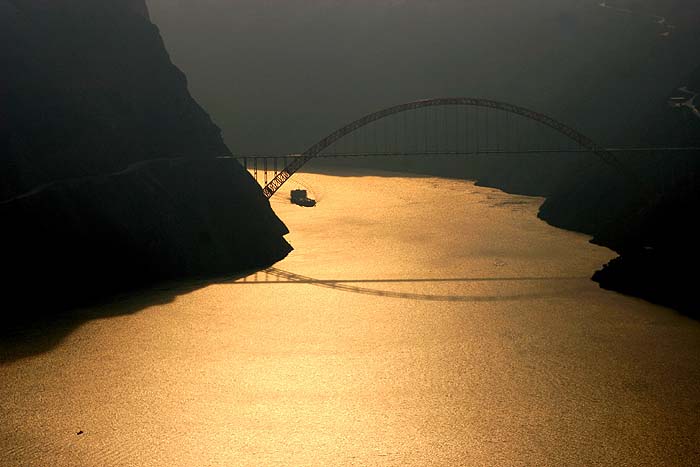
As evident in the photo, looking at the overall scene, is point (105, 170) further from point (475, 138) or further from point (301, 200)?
point (475, 138)

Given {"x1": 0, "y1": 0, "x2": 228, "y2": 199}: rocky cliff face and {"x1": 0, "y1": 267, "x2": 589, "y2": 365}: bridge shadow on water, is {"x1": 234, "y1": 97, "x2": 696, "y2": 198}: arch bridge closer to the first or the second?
{"x1": 0, "y1": 0, "x2": 228, "y2": 199}: rocky cliff face

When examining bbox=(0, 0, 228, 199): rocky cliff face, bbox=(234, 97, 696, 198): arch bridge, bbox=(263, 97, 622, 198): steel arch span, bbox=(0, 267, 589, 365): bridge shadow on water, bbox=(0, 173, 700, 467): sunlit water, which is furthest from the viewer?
bbox=(234, 97, 696, 198): arch bridge

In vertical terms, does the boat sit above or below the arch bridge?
below

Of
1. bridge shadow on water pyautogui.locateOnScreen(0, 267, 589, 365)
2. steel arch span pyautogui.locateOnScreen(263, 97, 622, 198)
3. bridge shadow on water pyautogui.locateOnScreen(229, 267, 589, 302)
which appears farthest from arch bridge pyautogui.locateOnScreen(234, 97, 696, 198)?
A: bridge shadow on water pyautogui.locateOnScreen(0, 267, 589, 365)

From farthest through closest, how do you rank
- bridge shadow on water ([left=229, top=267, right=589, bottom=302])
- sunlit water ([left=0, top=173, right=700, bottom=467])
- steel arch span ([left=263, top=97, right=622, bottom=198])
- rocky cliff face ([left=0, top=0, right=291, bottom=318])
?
steel arch span ([left=263, top=97, right=622, bottom=198]), bridge shadow on water ([left=229, top=267, right=589, bottom=302]), rocky cliff face ([left=0, top=0, right=291, bottom=318]), sunlit water ([left=0, top=173, right=700, bottom=467])

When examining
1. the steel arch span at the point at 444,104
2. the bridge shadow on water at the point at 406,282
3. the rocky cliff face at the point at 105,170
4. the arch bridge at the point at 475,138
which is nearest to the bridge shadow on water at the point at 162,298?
the bridge shadow on water at the point at 406,282

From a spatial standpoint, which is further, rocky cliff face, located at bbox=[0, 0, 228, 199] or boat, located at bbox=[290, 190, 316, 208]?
boat, located at bbox=[290, 190, 316, 208]

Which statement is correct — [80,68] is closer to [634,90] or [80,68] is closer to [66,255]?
[66,255]

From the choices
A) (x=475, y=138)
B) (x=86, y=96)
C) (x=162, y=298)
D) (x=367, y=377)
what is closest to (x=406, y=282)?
(x=162, y=298)
